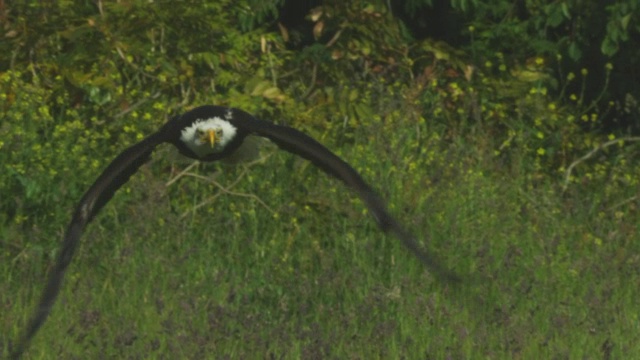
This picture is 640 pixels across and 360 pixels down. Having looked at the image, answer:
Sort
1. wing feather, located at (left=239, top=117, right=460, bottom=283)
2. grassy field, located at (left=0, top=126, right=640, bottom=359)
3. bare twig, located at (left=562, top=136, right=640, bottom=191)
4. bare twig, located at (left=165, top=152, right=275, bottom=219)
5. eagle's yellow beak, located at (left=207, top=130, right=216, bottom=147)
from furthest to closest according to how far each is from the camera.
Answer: bare twig, located at (left=562, top=136, right=640, bottom=191) < bare twig, located at (left=165, top=152, right=275, bottom=219) < eagle's yellow beak, located at (left=207, top=130, right=216, bottom=147) < grassy field, located at (left=0, top=126, right=640, bottom=359) < wing feather, located at (left=239, top=117, right=460, bottom=283)

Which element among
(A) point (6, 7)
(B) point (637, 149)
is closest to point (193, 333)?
(A) point (6, 7)

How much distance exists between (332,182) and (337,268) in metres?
0.71

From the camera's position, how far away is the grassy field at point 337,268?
5.08 metres

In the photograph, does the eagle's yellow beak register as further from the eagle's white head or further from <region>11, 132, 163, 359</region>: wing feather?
<region>11, 132, 163, 359</region>: wing feather

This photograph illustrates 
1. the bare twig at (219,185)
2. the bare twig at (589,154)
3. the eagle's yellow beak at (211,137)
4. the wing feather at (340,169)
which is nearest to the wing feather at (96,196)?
the eagle's yellow beak at (211,137)

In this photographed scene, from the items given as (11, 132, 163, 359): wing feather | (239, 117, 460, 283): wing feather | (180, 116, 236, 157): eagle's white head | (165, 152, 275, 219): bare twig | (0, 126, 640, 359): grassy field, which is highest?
(239, 117, 460, 283): wing feather

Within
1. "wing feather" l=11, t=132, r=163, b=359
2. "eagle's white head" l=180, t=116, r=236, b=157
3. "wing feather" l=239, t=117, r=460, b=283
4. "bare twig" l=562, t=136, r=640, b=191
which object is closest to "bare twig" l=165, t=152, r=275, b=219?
"eagle's white head" l=180, t=116, r=236, b=157

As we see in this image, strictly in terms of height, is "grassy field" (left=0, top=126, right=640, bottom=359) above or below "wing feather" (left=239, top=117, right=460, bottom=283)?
below

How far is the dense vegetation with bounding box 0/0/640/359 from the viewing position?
17.3 ft

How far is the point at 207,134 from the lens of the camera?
5.22m

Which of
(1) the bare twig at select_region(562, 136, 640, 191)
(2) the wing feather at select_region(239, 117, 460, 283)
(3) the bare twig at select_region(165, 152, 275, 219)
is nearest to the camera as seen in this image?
(2) the wing feather at select_region(239, 117, 460, 283)

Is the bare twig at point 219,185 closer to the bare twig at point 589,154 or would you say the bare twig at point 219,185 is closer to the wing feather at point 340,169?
the bare twig at point 589,154

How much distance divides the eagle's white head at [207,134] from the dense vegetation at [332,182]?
330 millimetres

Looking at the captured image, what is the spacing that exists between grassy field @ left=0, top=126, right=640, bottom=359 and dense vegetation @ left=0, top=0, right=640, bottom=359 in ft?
0.05
